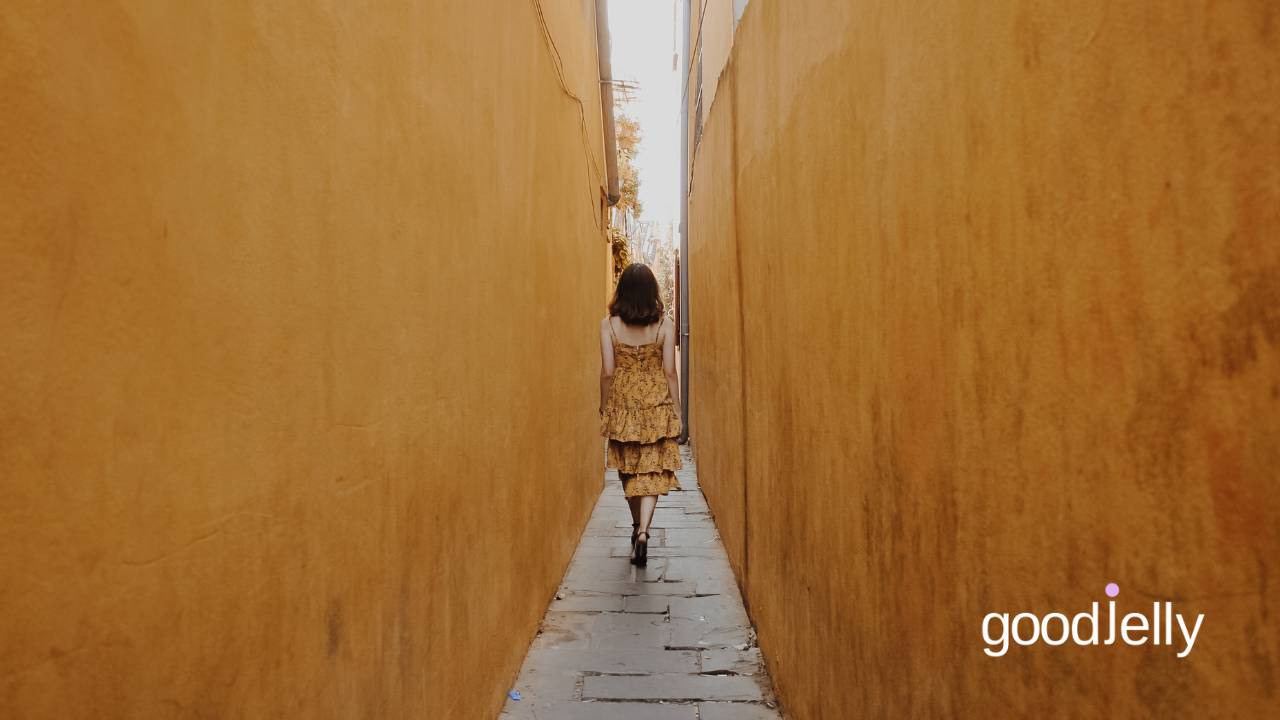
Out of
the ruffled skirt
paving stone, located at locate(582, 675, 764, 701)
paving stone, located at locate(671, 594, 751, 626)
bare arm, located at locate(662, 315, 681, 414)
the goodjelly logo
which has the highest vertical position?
bare arm, located at locate(662, 315, 681, 414)

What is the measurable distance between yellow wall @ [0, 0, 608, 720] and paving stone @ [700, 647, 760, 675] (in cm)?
131

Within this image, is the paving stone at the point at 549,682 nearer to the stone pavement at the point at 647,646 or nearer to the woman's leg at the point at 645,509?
the stone pavement at the point at 647,646

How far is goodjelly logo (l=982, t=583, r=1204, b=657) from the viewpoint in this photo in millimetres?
876

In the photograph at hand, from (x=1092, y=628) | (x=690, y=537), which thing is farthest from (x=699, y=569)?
(x=1092, y=628)

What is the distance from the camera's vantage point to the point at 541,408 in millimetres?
4363

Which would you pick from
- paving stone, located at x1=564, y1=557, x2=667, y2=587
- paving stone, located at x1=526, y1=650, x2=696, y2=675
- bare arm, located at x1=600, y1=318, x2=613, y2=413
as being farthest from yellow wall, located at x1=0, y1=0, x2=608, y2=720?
bare arm, located at x1=600, y1=318, x2=613, y2=413

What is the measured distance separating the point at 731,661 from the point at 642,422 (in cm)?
187

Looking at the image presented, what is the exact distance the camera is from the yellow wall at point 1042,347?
79cm

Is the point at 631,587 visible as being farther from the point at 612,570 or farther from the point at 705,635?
the point at 705,635

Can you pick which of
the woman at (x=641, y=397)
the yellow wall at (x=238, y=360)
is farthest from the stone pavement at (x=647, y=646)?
the yellow wall at (x=238, y=360)

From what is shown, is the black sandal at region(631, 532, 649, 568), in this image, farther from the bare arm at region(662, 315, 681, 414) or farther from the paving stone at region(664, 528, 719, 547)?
the bare arm at region(662, 315, 681, 414)

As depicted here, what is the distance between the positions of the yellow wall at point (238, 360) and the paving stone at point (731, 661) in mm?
1309

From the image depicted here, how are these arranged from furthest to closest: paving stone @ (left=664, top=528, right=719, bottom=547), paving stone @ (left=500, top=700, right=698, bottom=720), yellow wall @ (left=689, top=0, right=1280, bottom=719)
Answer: paving stone @ (left=664, top=528, right=719, bottom=547) → paving stone @ (left=500, top=700, right=698, bottom=720) → yellow wall @ (left=689, top=0, right=1280, bottom=719)

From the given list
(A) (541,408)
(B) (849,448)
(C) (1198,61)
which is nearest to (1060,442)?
(C) (1198,61)
